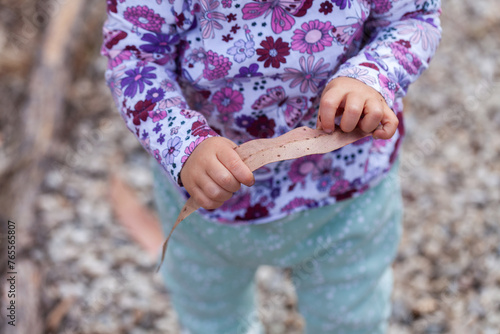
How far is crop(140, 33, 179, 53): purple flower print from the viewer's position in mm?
837

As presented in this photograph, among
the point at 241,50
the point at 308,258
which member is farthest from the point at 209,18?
the point at 308,258

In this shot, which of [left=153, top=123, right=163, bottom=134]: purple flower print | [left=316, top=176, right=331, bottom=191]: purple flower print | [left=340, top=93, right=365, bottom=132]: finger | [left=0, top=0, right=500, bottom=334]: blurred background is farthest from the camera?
[left=0, top=0, right=500, bottom=334]: blurred background

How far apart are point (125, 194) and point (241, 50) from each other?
1290mm

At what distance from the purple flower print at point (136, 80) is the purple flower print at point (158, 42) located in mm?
33

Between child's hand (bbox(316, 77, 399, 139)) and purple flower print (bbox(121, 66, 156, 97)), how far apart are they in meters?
0.28

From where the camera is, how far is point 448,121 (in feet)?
7.00

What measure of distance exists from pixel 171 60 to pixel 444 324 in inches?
44.9

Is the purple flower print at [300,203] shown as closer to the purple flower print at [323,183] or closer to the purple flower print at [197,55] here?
the purple flower print at [323,183]

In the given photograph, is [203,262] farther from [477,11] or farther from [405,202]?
[477,11]

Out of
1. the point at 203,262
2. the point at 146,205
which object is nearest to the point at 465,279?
the point at 203,262

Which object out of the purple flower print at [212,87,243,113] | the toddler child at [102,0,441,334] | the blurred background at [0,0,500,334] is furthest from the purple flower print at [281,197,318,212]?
the blurred background at [0,0,500,334]

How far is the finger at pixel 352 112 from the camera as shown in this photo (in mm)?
702

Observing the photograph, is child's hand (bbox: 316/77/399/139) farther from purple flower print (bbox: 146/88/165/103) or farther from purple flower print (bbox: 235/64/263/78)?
purple flower print (bbox: 146/88/165/103)

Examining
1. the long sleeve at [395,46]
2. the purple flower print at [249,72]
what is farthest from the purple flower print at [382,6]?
the purple flower print at [249,72]
